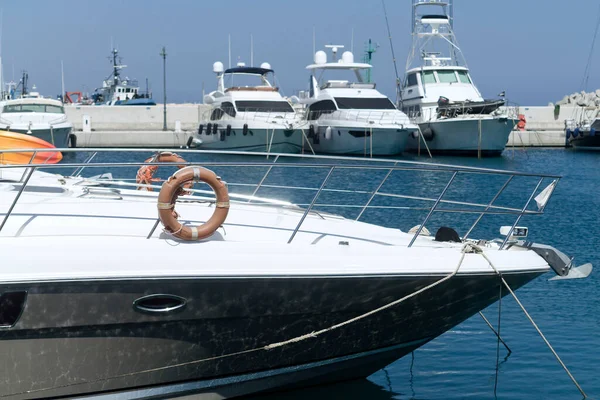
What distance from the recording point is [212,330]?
239 inches

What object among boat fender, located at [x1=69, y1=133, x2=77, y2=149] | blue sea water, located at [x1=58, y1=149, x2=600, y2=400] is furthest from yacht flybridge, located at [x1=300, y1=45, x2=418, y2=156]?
blue sea water, located at [x1=58, y1=149, x2=600, y2=400]

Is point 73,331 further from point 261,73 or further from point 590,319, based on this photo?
point 261,73

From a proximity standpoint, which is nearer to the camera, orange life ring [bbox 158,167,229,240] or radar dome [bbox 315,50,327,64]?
orange life ring [bbox 158,167,229,240]

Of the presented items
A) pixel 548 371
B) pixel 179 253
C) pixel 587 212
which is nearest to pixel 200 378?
pixel 179 253

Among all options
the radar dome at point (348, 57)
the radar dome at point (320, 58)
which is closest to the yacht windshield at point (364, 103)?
Answer: the radar dome at point (348, 57)

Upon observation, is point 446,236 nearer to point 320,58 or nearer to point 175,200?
point 175,200

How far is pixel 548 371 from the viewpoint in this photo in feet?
26.6

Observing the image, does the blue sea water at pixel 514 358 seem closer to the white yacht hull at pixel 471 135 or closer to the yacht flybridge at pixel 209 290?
the yacht flybridge at pixel 209 290

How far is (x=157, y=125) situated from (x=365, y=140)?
58.4ft

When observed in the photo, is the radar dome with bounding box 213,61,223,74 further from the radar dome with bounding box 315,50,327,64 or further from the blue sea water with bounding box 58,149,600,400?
the blue sea water with bounding box 58,149,600,400

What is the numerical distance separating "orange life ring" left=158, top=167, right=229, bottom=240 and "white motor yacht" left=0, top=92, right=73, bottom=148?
24661 millimetres

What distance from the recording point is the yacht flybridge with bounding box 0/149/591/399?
562cm

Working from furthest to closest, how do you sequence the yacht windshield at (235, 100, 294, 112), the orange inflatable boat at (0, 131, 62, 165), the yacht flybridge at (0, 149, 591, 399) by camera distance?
the yacht windshield at (235, 100, 294, 112), the orange inflatable boat at (0, 131, 62, 165), the yacht flybridge at (0, 149, 591, 399)

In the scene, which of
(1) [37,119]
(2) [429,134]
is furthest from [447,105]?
(1) [37,119]
